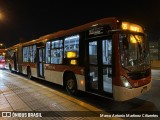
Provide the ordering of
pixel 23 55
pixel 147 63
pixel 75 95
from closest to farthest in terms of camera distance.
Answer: pixel 147 63
pixel 75 95
pixel 23 55

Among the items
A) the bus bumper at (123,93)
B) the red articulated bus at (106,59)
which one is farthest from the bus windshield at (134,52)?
the bus bumper at (123,93)

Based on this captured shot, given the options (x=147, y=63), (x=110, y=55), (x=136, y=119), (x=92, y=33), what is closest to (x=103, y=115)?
(x=136, y=119)

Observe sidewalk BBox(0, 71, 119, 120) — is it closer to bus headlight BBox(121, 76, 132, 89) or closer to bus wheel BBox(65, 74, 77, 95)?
bus wheel BBox(65, 74, 77, 95)

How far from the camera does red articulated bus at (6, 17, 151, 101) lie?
5.80 meters

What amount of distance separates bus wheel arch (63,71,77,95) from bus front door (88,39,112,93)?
47.8 inches

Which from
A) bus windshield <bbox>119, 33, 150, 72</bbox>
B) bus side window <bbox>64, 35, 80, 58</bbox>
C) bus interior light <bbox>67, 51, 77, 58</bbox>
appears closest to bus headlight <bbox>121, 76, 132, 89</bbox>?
bus windshield <bbox>119, 33, 150, 72</bbox>

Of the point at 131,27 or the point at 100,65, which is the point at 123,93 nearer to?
the point at 100,65

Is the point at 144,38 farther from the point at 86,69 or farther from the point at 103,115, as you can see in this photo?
the point at 103,115

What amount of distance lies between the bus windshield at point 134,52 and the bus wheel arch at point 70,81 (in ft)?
9.54

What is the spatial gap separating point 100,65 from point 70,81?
2417mm

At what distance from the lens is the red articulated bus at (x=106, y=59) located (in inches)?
229

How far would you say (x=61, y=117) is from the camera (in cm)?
557

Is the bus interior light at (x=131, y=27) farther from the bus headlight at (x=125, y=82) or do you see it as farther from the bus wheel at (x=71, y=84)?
the bus wheel at (x=71, y=84)

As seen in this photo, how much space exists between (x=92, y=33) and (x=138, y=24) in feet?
5.53
